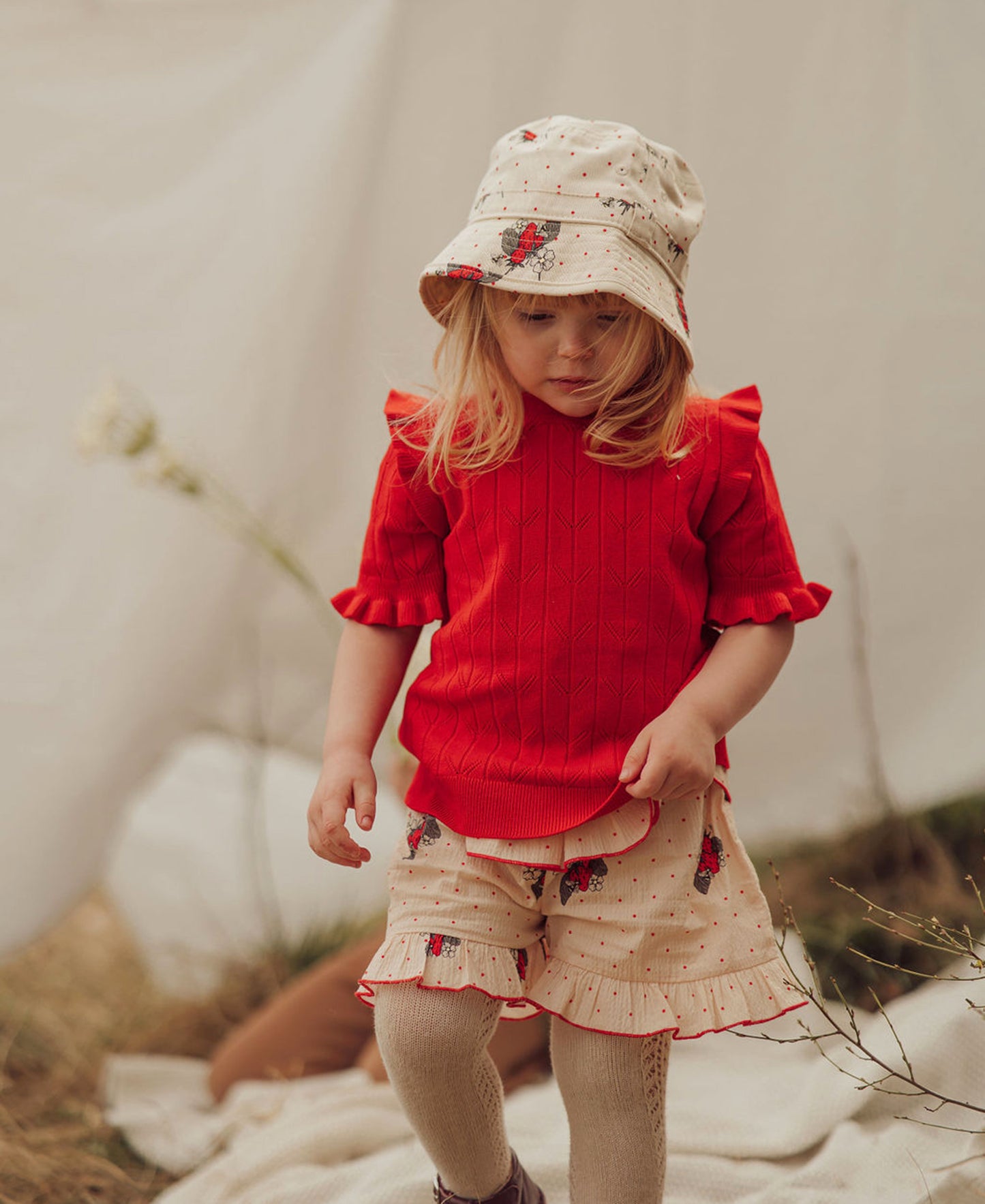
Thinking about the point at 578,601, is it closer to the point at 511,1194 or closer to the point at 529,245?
the point at 529,245

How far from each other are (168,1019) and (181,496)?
90 centimetres

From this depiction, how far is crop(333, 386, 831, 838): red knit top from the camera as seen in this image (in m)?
0.96

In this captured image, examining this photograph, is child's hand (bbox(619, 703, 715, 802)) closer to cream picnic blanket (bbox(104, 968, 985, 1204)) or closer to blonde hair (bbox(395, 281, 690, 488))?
blonde hair (bbox(395, 281, 690, 488))

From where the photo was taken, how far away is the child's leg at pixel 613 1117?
0.96 metres

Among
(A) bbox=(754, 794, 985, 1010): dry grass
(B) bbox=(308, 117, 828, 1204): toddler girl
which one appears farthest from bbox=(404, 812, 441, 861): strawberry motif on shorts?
(A) bbox=(754, 794, 985, 1010): dry grass

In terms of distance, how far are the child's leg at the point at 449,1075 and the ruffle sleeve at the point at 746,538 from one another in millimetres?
371

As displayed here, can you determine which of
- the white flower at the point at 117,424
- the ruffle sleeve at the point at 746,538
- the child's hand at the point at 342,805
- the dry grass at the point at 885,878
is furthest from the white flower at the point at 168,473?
the dry grass at the point at 885,878

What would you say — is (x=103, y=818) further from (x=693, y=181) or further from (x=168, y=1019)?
(x=693, y=181)

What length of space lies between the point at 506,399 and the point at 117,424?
0.74m

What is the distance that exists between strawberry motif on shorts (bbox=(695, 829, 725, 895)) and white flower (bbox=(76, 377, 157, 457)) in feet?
2.99

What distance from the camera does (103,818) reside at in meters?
1.74

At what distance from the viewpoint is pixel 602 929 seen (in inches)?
38.2

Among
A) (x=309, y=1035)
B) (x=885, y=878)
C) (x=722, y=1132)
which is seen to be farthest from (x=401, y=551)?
(x=885, y=878)

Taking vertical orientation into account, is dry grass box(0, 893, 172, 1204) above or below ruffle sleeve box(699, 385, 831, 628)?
below
